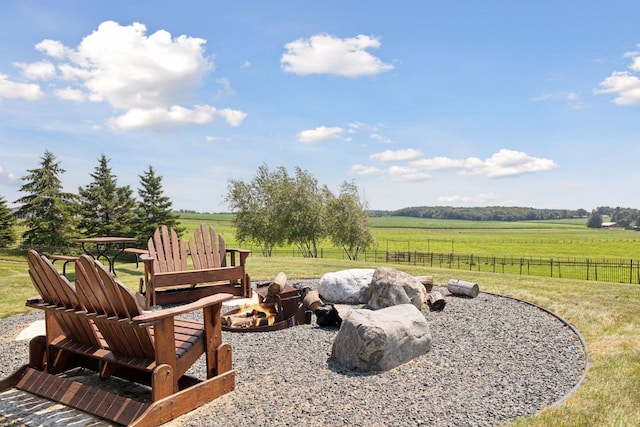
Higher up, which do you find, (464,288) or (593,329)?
(464,288)

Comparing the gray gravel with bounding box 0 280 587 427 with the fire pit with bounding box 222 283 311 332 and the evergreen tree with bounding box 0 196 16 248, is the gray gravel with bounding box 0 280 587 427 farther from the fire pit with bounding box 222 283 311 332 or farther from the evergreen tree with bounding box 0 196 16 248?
the evergreen tree with bounding box 0 196 16 248

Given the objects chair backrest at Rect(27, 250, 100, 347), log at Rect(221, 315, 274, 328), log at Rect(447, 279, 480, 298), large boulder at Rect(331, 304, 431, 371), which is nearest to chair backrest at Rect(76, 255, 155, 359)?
chair backrest at Rect(27, 250, 100, 347)

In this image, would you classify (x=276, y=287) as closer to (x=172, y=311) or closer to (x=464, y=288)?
(x=172, y=311)

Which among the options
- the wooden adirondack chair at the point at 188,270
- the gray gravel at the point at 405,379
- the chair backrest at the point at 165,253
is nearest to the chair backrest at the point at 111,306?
the gray gravel at the point at 405,379

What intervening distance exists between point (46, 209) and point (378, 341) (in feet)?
83.5

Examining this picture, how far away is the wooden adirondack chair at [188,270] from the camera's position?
648cm

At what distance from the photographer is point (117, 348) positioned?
3354mm

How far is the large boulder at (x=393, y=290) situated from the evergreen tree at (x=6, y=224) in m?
25.6

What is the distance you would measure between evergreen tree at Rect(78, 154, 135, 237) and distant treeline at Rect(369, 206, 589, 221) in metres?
108

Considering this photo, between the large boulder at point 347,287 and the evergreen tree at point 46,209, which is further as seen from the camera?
the evergreen tree at point 46,209

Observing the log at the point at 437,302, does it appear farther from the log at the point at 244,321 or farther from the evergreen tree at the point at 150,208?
the evergreen tree at the point at 150,208

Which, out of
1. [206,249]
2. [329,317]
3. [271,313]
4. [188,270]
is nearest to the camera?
[329,317]

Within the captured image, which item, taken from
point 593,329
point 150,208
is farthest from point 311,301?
point 150,208

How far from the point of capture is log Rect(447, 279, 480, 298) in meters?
7.47
